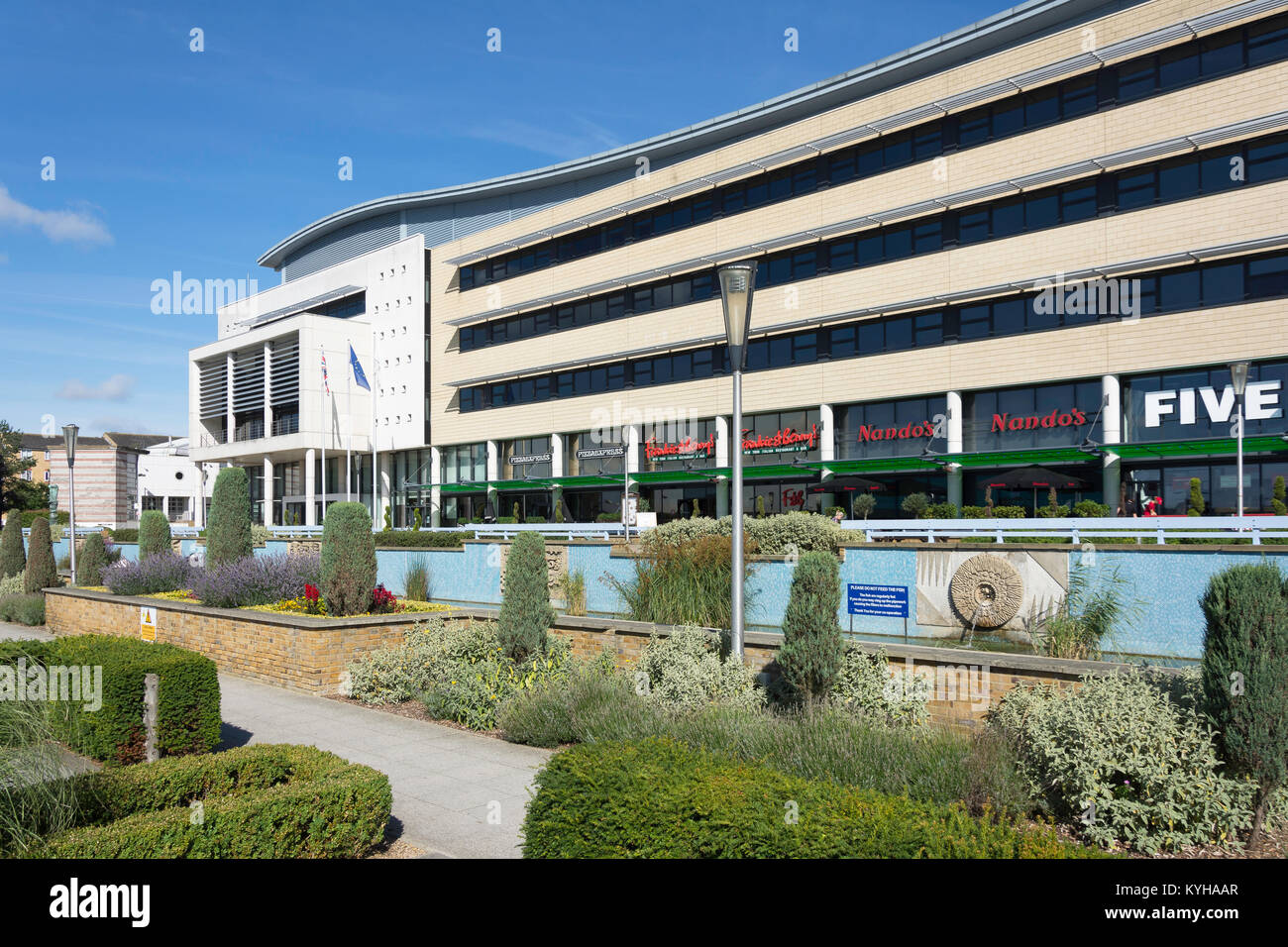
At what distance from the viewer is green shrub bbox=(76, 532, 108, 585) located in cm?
2542

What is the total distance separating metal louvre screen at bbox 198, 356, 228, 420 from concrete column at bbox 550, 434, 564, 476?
30.4m

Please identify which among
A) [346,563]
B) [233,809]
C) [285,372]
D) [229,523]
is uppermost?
[285,372]

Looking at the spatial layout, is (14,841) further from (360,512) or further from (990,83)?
(990,83)

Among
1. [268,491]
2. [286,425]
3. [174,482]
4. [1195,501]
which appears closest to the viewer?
[1195,501]

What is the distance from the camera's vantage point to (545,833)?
18.0 feet

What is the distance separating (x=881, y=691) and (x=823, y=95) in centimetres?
3695

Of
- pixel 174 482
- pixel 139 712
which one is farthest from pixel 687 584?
pixel 174 482

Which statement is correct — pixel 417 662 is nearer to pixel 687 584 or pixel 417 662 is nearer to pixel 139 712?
pixel 687 584

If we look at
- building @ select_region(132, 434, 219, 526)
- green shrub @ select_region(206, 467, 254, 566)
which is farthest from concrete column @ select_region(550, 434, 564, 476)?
building @ select_region(132, 434, 219, 526)

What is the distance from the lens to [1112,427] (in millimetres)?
28875

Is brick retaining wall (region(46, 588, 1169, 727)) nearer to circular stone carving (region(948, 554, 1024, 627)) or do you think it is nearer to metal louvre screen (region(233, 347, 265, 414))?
circular stone carving (region(948, 554, 1024, 627))
